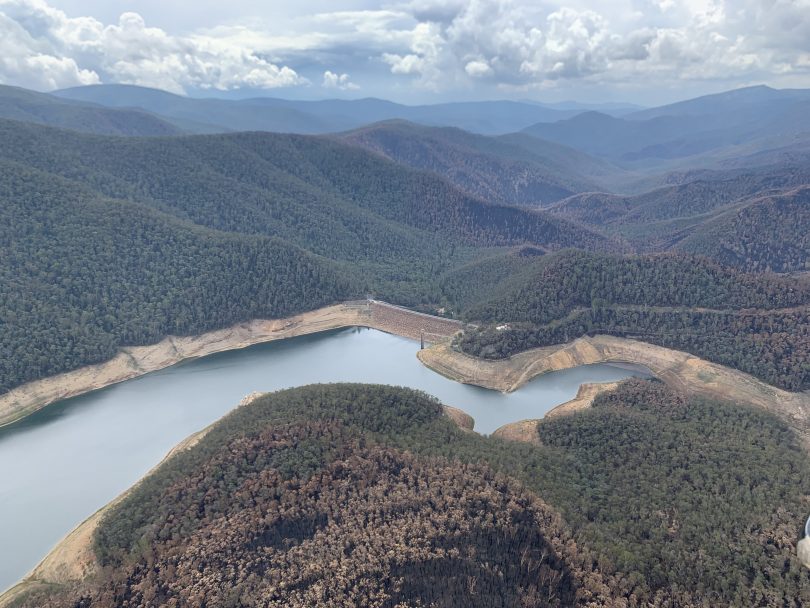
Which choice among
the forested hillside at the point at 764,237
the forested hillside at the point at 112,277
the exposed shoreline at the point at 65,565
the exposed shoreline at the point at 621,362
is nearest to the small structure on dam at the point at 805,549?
the exposed shoreline at the point at 621,362

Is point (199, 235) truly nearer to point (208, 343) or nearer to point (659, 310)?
point (208, 343)

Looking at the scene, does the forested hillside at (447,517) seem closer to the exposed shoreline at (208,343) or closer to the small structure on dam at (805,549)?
the small structure on dam at (805,549)

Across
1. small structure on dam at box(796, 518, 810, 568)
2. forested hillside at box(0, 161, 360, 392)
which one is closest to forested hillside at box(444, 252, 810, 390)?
forested hillside at box(0, 161, 360, 392)

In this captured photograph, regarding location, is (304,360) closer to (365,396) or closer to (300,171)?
(365,396)

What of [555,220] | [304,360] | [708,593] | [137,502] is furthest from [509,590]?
[555,220]

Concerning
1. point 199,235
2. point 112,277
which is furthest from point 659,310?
point 112,277
